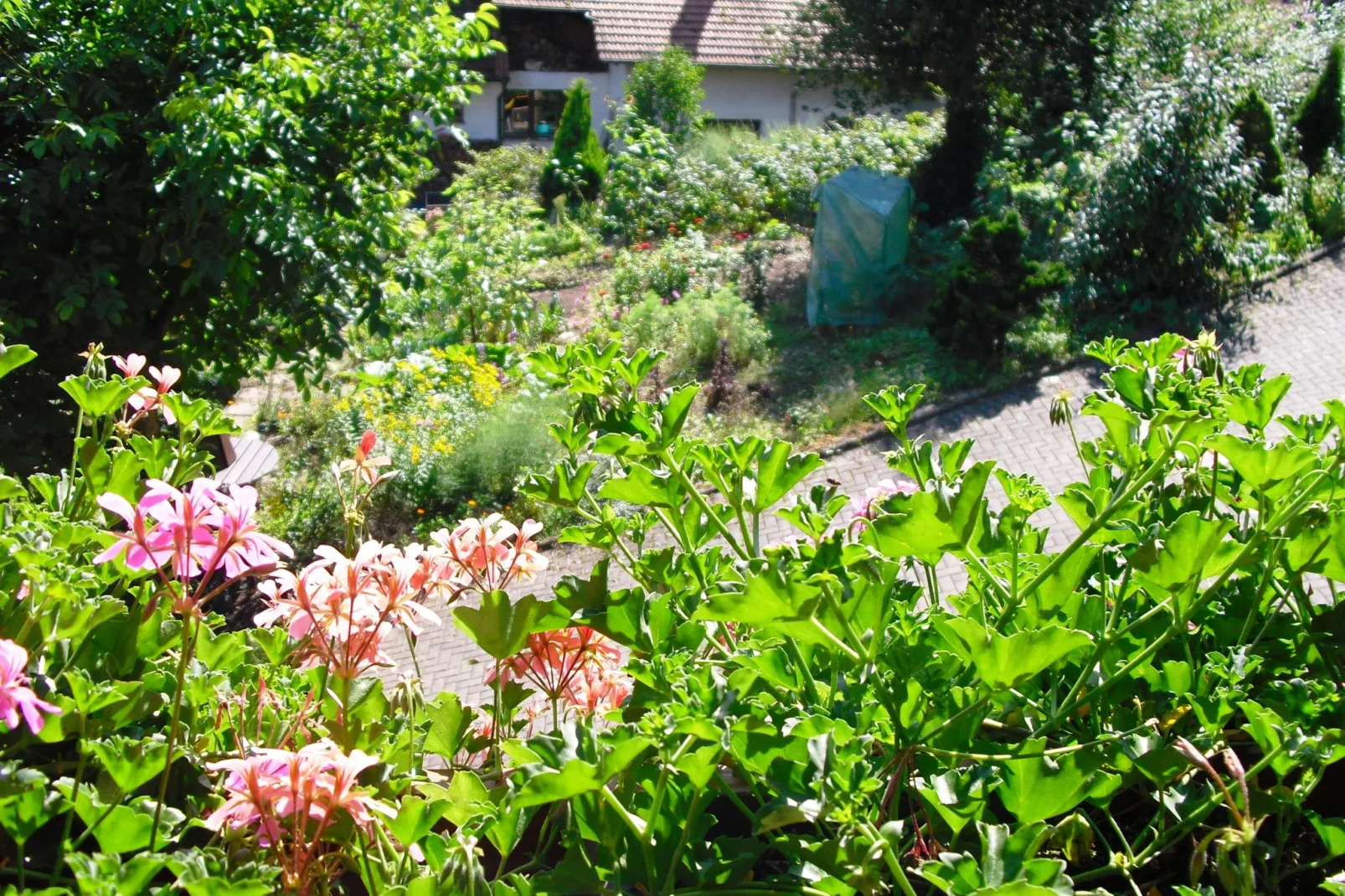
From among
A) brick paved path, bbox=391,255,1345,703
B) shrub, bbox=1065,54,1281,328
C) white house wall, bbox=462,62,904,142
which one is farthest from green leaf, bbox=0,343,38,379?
white house wall, bbox=462,62,904,142

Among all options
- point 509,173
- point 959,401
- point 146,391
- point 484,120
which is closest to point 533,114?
point 484,120

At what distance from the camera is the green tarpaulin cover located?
10.3 metres

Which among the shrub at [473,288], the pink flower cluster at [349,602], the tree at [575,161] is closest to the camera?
the pink flower cluster at [349,602]

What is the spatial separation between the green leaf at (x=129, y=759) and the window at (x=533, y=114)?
21066mm

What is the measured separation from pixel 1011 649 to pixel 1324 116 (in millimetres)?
12960

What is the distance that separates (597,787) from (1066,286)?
9.55m

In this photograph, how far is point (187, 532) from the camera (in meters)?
1.00

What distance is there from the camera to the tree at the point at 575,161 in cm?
1616

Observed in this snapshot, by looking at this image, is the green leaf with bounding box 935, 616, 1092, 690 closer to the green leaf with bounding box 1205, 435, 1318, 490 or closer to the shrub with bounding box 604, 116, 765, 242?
the green leaf with bounding box 1205, 435, 1318, 490

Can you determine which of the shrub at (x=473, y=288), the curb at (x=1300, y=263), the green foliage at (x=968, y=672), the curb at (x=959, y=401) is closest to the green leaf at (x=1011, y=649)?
the green foliage at (x=968, y=672)

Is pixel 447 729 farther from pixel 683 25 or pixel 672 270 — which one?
pixel 683 25

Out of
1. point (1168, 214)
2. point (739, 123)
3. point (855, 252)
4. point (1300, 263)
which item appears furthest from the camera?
point (739, 123)

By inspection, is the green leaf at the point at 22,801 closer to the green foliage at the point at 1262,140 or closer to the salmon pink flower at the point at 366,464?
the salmon pink flower at the point at 366,464

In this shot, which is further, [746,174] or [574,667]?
[746,174]
